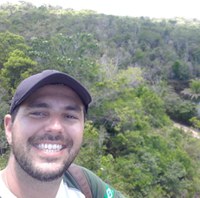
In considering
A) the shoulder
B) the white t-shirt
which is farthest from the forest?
the white t-shirt

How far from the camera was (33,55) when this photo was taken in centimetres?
1472

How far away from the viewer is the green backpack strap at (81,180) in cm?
164

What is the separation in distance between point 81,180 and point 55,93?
1.53ft

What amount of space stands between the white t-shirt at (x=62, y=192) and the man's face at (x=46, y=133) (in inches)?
4.5

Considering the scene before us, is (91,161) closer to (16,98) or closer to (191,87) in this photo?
(16,98)

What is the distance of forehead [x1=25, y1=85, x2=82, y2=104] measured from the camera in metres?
1.41

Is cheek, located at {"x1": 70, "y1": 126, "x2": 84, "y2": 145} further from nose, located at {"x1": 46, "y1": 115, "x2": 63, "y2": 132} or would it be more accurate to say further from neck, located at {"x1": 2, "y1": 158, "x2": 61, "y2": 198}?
neck, located at {"x1": 2, "y1": 158, "x2": 61, "y2": 198}

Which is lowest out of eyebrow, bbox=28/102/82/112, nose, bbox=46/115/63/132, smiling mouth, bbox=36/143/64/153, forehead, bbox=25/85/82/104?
smiling mouth, bbox=36/143/64/153

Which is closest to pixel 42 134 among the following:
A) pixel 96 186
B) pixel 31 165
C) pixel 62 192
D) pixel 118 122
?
pixel 31 165

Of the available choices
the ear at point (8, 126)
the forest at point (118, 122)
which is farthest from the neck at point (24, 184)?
the forest at point (118, 122)

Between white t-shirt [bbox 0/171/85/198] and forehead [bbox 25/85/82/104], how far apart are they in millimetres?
352

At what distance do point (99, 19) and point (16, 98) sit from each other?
137 feet

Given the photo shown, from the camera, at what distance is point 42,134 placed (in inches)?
54.9

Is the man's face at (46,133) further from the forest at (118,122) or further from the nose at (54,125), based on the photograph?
the forest at (118,122)
